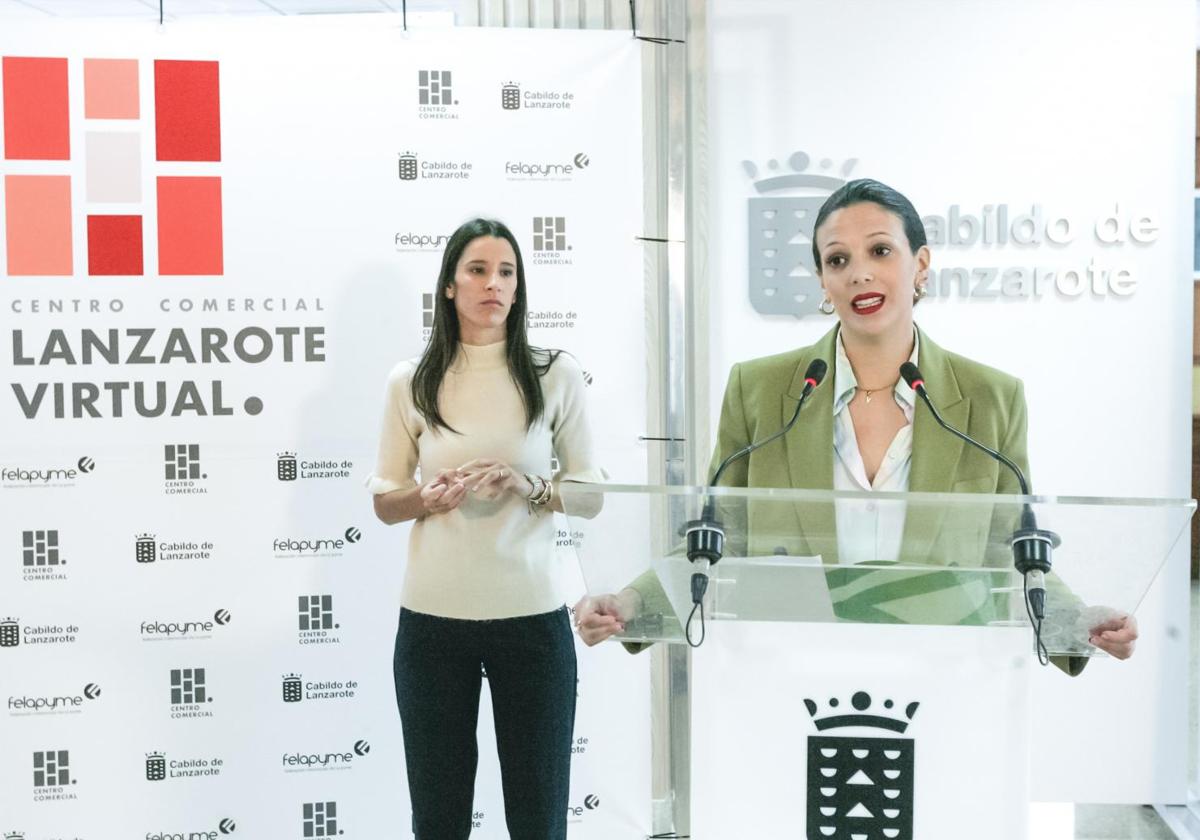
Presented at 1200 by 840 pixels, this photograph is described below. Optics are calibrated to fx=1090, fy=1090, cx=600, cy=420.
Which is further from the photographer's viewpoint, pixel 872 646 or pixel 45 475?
pixel 45 475

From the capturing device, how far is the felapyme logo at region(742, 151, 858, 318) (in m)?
3.51

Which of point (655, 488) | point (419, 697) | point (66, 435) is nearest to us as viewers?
point (655, 488)

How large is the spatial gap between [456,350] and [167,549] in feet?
3.57

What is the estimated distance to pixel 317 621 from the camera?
3.13 metres

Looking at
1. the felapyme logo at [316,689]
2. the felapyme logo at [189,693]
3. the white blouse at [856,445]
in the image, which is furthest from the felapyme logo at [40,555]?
the white blouse at [856,445]

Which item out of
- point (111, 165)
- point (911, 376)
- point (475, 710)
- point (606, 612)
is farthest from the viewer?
point (111, 165)

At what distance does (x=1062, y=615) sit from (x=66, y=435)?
8.78 ft

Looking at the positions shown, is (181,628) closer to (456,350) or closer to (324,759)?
(324,759)

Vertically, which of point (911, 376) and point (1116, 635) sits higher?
point (911, 376)

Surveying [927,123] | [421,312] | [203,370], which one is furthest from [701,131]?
[203,370]

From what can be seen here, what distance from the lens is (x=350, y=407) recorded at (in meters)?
3.11

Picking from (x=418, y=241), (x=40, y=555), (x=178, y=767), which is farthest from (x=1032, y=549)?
(x=40, y=555)

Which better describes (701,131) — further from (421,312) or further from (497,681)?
(497,681)

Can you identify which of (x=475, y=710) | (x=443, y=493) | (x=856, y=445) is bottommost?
(x=475, y=710)
